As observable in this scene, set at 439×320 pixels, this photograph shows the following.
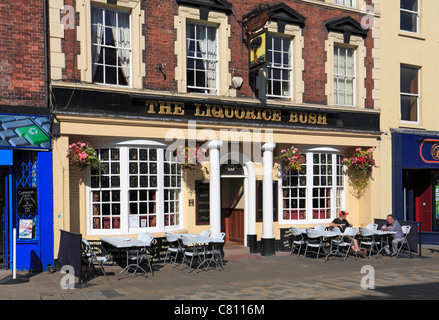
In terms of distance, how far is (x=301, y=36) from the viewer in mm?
15297

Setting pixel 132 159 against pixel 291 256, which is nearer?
pixel 132 159

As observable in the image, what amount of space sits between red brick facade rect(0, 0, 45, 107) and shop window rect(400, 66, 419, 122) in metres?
12.4

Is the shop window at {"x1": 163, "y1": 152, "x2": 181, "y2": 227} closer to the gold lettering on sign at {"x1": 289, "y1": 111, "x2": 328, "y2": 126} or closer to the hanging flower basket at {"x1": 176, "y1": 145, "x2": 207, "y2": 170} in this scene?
the hanging flower basket at {"x1": 176, "y1": 145, "x2": 207, "y2": 170}

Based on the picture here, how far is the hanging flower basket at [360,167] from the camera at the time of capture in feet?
52.6

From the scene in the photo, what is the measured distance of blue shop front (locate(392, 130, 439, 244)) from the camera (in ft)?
56.0

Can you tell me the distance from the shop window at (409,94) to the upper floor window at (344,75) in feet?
7.83

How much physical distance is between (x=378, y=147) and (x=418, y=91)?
10.2ft

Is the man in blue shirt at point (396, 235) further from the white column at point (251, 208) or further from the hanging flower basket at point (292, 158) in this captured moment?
the white column at point (251, 208)

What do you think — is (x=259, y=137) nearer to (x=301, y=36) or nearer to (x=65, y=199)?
(x=301, y=36)

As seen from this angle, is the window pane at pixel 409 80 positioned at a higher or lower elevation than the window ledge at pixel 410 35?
lower

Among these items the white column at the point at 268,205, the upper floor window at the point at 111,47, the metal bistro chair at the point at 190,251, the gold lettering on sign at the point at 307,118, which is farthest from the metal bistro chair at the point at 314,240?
the upper floor window at the point at 111,47

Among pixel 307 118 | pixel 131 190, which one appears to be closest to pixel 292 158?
pixel 307 118

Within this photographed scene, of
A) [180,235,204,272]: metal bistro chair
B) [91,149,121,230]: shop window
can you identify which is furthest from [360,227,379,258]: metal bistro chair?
[91,149,121,230]: shop window

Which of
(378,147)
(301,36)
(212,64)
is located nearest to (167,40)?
(212,64)
